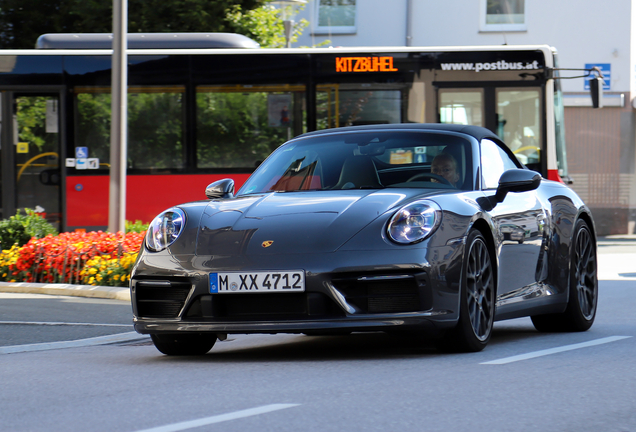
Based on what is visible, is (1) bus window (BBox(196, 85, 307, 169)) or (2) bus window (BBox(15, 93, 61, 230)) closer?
(2) bus window (BBox(15, 93, 61, 230))

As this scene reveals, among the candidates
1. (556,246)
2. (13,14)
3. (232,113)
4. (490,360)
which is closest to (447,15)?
(13,14)

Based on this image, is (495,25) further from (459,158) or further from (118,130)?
(459,158)

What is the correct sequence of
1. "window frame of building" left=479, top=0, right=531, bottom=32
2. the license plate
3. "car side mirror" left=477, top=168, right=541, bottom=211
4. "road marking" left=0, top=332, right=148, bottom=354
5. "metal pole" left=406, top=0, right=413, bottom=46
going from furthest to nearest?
1. "window frame of building" left=479, top=0, right=531, bottom=32
2. "metal pole" left=406, top=0, right=413, bottom=46
3. "road marking" left=0, top=332, right=148, bottom=354
4. "car side mirror" left=477, top=168, right=541, bottom=211
5. the license plate

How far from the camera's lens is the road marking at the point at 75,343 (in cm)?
729

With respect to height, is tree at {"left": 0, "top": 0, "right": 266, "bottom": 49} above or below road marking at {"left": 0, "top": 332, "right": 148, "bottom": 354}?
above

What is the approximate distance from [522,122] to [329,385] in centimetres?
1236

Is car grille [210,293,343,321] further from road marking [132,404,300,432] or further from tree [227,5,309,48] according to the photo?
tree [227,5,309,48]

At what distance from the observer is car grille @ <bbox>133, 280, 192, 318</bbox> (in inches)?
236

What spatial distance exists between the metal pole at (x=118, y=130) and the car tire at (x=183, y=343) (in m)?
6.51

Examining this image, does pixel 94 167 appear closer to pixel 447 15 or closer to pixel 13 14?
pixel 13 14

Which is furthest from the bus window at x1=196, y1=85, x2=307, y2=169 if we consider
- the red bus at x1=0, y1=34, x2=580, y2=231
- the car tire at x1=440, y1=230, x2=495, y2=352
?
the car tire at x1=440, y1=230, x2=495, y2=352

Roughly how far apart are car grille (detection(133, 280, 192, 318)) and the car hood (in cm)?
24

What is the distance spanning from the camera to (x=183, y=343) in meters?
6.52

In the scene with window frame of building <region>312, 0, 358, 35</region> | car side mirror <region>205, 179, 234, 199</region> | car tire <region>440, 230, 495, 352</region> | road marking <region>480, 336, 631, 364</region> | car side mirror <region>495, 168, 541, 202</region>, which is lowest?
road marking <region>480, 336, 631, 364</region>
